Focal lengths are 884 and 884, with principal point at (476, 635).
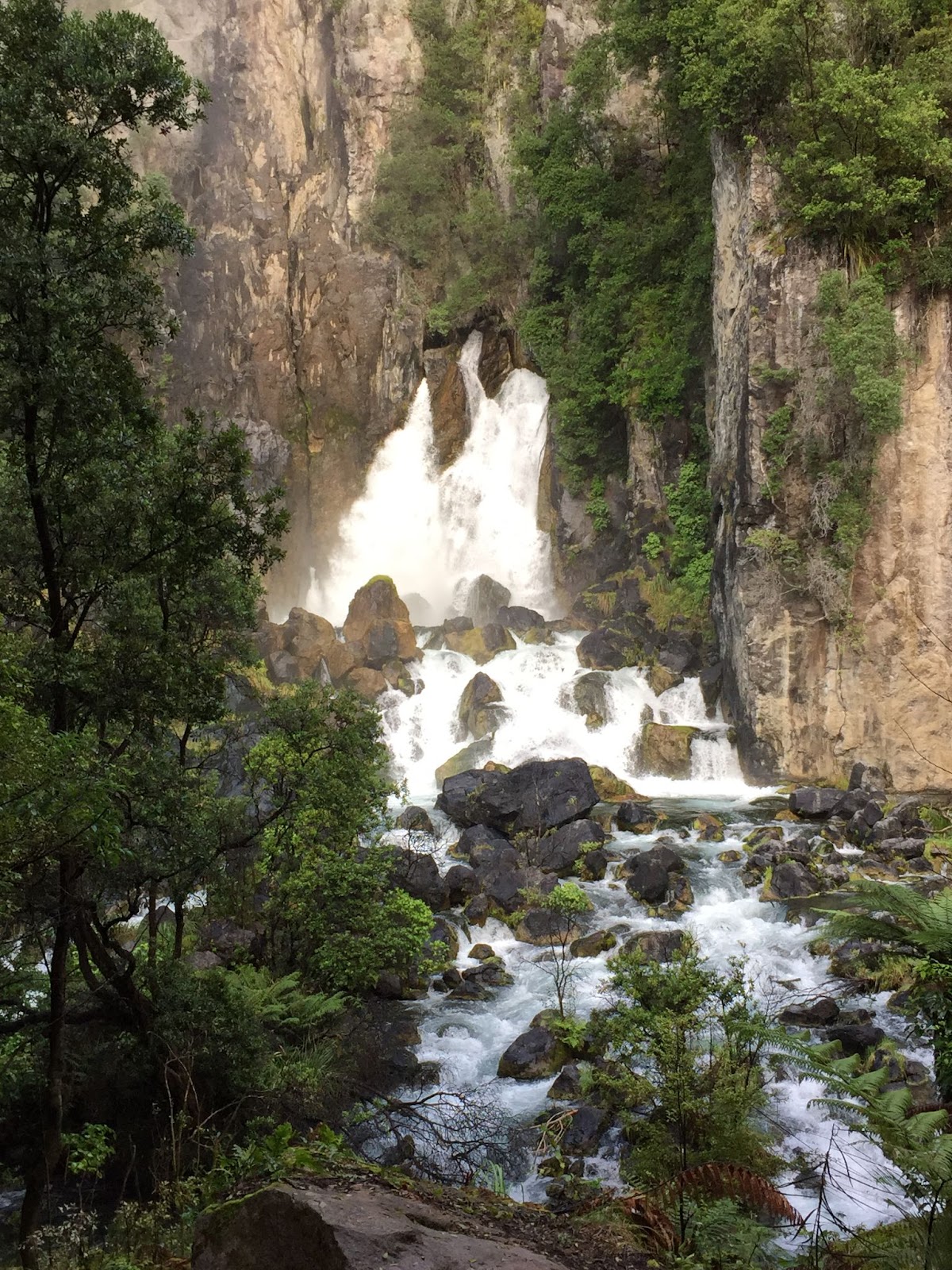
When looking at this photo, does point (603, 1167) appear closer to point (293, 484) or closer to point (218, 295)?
point (293, 484)

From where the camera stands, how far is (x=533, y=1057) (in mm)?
9164

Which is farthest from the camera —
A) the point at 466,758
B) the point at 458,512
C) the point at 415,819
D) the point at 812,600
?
the point at 458,512

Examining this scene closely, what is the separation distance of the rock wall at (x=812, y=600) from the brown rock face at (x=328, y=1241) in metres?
14.7

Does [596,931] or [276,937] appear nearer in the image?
[276,937]

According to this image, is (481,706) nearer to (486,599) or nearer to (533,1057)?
(486,599)

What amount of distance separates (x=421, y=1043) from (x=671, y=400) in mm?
18756

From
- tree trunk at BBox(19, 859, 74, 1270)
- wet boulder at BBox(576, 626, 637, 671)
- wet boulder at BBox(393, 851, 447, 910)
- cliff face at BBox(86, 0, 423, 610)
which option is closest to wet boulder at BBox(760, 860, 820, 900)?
wet boulder at BBox(393, 851, 447, 910)

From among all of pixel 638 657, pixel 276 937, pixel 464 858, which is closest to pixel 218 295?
pixel 638 657

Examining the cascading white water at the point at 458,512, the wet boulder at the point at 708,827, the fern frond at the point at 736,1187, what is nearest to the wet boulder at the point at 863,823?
the wet boulder at the point at 708,827

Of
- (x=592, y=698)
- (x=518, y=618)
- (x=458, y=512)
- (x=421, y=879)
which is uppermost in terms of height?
(x=458, y=512)

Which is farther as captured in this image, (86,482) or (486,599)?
(486,599)

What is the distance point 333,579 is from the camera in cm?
3241

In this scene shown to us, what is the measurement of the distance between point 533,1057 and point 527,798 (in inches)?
309

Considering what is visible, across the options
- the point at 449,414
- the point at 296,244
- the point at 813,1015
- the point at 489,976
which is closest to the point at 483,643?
the point at 449,414
